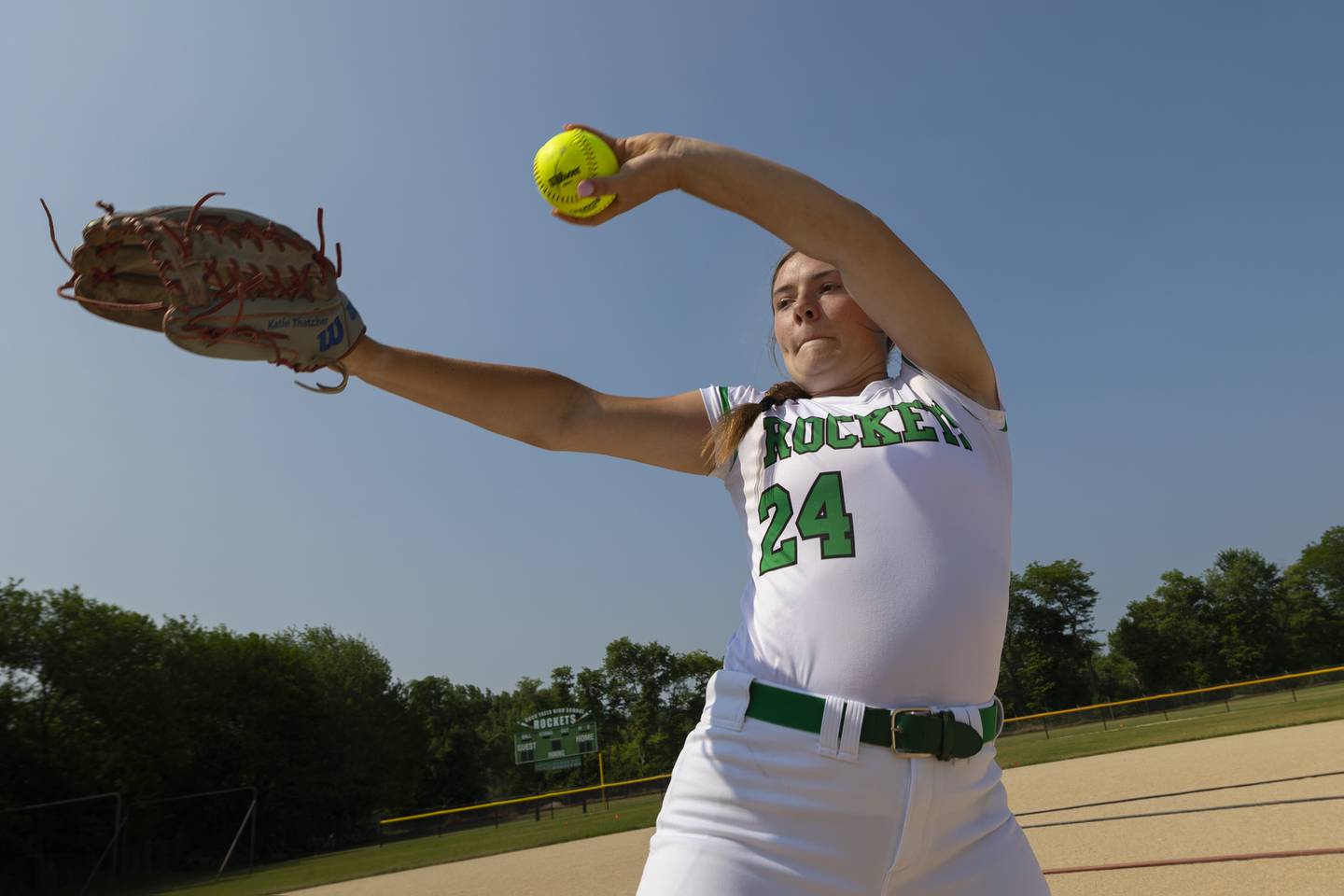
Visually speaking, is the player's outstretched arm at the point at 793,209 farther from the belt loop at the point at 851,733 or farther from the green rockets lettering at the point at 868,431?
the belt loop at the point at 851,733

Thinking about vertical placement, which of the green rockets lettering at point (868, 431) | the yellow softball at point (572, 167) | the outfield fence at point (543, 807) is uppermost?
the yellow softball at point (572, 167)

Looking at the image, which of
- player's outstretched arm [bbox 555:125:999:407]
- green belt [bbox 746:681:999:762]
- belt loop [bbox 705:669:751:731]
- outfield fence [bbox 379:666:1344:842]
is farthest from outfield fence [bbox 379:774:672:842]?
player's outstretched arm [bbox 555:125:999:407]

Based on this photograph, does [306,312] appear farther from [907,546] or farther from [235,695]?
[235,695]

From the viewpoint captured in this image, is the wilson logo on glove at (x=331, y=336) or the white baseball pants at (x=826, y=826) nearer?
the white baseball pants at (x=826, y=826)

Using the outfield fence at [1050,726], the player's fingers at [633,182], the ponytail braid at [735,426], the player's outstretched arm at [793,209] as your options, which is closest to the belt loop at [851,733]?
the ponytail braid at [735,426]

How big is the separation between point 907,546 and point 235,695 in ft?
142

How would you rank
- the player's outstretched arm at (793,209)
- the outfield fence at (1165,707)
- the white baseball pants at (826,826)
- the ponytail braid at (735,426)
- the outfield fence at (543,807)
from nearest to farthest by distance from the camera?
the white baseball pants at (826,826), the player's outstretched arm at (793,209), the ponytail braid at (735,426), the outfield fence at (543,807), the outfield fence at (1165,707)

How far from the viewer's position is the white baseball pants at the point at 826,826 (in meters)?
1.58

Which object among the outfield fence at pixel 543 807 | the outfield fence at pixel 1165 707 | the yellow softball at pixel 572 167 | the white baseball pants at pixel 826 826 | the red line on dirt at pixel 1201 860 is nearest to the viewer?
the white baseball pants at pixel 826 826

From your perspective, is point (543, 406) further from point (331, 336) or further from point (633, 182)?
point (633, 182)

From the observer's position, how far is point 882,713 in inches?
63.5

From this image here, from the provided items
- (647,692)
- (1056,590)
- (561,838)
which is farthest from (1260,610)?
(561,838)

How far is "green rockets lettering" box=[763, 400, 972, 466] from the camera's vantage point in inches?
72.8

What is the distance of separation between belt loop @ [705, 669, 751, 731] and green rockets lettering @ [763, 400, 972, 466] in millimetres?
477
